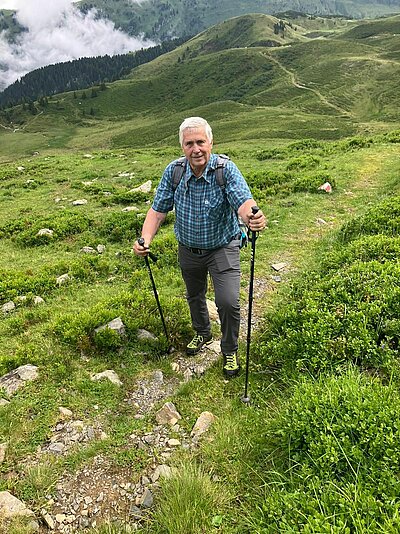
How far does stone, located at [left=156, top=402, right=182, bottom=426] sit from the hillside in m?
67.7

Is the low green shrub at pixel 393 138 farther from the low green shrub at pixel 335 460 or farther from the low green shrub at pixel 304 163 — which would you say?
the low green shrub at pixel 335 460

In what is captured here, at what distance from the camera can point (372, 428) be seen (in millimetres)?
3637

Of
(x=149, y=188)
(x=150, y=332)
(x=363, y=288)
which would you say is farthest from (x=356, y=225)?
(x=149, y=188)

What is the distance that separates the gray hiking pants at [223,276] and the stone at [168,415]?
4.25 feet

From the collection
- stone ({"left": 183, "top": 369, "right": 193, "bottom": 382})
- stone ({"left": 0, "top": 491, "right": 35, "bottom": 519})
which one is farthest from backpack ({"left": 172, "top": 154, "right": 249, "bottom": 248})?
stone ({"left": 0, "top": 491, "right": 35, "bottom": 519})

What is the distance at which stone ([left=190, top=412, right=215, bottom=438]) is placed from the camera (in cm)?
501

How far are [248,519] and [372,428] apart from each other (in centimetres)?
144

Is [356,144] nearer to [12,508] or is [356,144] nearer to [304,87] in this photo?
[12,508]

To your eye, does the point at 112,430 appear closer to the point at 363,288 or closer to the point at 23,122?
the point at 363,288

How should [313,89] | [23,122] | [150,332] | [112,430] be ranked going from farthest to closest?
[23,122]
[313,89]
[150,332]
[112,430]

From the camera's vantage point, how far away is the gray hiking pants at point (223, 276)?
580cm

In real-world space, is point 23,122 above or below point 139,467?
above

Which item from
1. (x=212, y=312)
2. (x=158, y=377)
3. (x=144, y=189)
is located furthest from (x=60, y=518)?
(x=144, y=189)

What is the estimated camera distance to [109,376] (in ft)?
20.8
